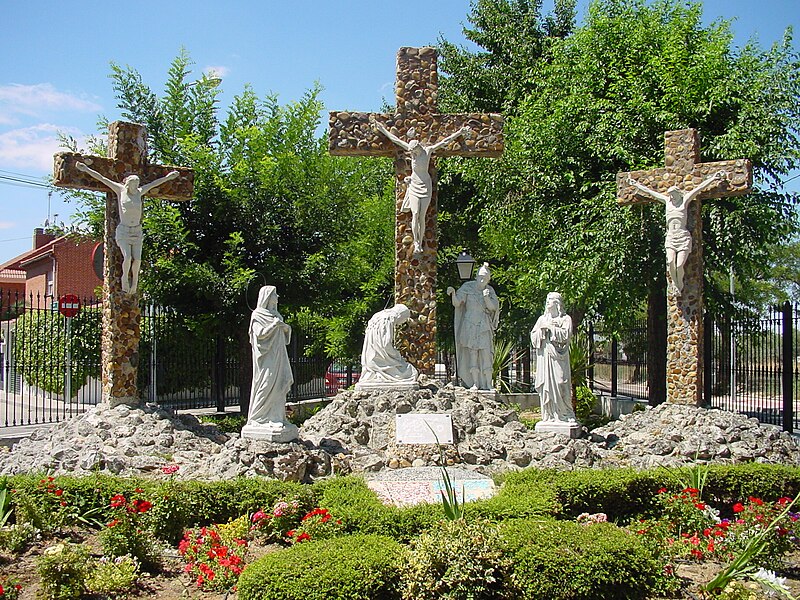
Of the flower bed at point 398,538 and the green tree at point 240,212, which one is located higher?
A: the green tree at point 240,212

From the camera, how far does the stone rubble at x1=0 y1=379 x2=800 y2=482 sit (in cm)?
933

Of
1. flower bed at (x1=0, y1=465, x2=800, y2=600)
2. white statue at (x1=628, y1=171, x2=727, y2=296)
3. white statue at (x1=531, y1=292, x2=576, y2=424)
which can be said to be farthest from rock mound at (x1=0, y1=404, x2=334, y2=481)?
white statue at (x1=628, y1=171, x2=727, y2=296)

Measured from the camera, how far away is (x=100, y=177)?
11344 mm

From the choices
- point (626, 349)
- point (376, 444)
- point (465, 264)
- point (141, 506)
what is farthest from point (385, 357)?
point (626, 349)

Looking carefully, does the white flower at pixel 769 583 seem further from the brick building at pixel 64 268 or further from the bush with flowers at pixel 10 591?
the brick building at pixel 64 268

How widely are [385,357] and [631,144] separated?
316 inches

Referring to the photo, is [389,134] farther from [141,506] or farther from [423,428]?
[141,506]

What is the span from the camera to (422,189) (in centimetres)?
1239

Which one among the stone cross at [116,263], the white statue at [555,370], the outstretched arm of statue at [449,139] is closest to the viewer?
the white statue at [555,370]

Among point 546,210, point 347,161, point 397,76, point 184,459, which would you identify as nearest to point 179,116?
point 347,161

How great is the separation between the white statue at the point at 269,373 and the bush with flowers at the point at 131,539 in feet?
9.08

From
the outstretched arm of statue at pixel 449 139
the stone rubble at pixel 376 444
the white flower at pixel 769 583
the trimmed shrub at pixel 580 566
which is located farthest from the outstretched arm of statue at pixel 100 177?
the white flower at pixel 769 583

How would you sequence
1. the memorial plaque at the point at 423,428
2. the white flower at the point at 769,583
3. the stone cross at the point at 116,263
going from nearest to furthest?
the white flower at the point at 769,583 → the memorial plaque at the point at 423,428 → the stone cross at the point at 116,263

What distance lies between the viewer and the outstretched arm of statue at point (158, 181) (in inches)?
459
